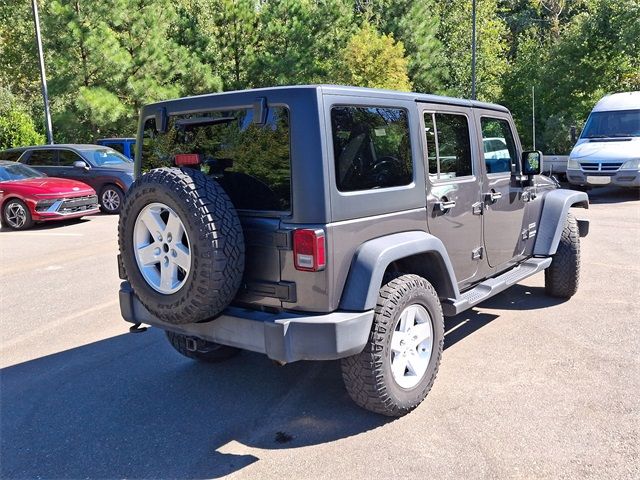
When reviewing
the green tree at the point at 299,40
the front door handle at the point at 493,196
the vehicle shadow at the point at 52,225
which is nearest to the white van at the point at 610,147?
the front door handle at the point at 493,196

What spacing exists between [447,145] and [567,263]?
2326 mm

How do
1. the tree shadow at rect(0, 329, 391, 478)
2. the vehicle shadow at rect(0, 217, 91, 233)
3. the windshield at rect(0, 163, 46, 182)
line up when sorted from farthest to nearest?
1. the windshield at rect(0, 163, 46, 182)
2. the vehicle shadow at rect(0, 217, 91, 233)
3. the tree shadow at rect(0, 329, 391, 478)

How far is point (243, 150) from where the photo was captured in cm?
341

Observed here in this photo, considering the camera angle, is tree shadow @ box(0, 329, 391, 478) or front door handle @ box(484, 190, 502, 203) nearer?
tree shadow @ box(0, 329, 391, 478)

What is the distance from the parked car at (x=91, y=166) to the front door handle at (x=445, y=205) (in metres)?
10.6

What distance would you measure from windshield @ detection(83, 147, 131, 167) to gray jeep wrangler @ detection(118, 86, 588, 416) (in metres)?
10.5

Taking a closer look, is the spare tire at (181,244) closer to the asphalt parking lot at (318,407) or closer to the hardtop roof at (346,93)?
the hardtop roof at (346,93)

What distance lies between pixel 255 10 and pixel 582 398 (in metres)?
24.7

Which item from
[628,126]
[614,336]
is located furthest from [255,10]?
[614,336]

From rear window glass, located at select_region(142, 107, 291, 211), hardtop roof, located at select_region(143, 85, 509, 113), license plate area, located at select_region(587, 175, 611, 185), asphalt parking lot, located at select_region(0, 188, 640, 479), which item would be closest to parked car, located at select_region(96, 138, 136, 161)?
asphalt parking lot, located at select_region(0, 188, 640, 479)

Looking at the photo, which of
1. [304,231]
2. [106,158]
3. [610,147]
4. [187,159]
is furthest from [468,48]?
[304,231]

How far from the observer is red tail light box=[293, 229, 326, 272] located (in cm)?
306

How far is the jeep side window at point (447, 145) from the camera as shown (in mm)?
3961

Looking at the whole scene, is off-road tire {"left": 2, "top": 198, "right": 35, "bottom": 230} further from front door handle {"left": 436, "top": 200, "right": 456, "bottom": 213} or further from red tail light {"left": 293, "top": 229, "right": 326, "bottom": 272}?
red tail light {"left": 293, "top": 229, "right": 326, "bottom": 272}
